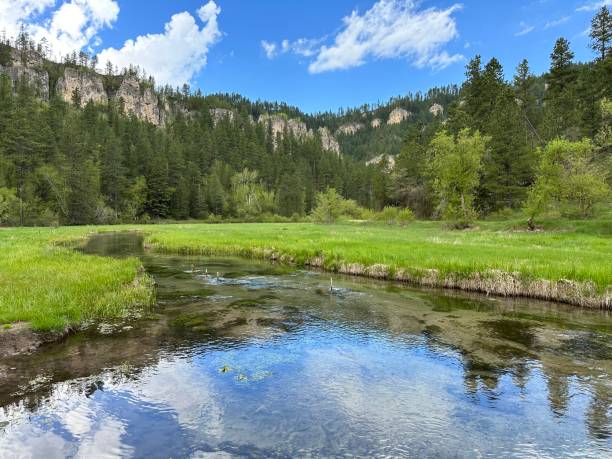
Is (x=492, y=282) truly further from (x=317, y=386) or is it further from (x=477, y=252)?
(x=317, y=386)

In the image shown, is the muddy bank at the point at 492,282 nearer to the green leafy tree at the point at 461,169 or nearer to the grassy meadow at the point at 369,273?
the grassy meadow at the point at 369,273

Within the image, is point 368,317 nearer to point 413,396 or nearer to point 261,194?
point 413,396

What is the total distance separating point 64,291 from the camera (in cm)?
1505

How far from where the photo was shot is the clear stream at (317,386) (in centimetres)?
687

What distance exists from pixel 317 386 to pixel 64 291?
11.1 m

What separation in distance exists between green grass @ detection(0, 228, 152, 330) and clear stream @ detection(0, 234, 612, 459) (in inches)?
43.8

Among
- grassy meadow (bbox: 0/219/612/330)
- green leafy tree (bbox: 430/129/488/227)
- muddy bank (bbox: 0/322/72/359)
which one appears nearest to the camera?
muddy bank (bbox: 0/322/72/359)

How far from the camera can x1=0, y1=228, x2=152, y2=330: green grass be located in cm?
1233

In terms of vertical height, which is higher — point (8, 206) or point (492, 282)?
point (8, 206)

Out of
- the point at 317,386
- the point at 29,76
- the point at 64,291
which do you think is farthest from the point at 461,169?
the point at 29,76

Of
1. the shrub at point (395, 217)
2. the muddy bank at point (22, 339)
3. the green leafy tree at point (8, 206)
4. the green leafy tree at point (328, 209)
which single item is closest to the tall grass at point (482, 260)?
the muddy bank at point (22, 339)

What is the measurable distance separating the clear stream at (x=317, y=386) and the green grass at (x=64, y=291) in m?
1.11

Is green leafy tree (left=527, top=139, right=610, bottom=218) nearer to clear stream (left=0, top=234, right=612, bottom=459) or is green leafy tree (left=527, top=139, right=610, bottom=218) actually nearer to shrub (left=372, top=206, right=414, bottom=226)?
shrub (left=372, top=206, right=414, bottom=226)

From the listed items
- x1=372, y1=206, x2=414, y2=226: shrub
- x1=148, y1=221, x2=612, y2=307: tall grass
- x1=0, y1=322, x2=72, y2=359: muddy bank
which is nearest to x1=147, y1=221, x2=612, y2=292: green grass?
x1=148, y1=221, x2=612, y2=307: tall grass
